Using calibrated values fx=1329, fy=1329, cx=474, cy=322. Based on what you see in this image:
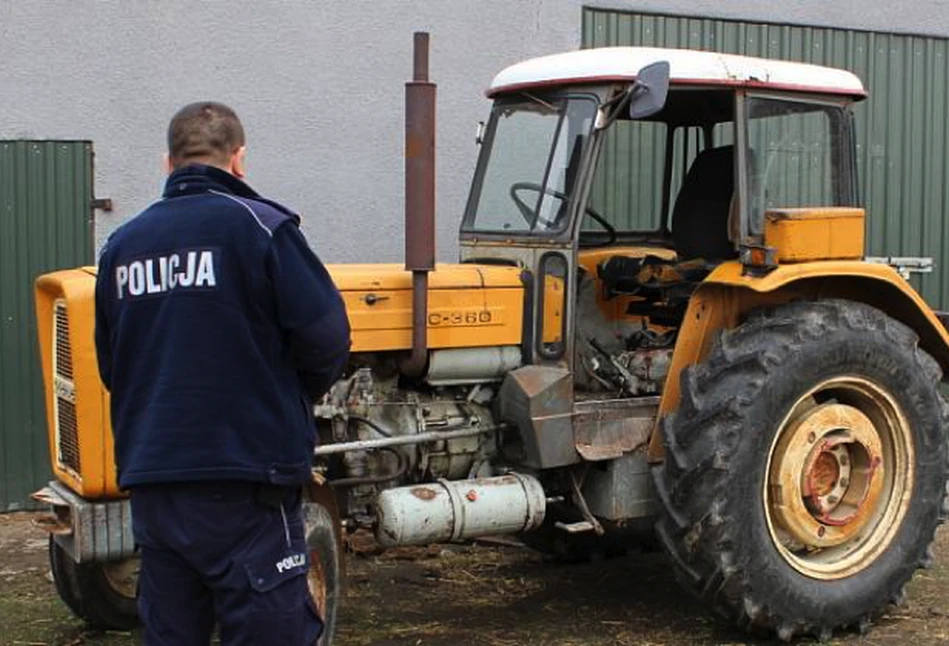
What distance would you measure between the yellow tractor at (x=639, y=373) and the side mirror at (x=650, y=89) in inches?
0.5

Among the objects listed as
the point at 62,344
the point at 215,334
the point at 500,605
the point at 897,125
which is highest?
the point at 897,125

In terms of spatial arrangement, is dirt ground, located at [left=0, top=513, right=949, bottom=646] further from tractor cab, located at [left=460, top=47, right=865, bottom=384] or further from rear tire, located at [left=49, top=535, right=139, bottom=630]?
tractor cab, located at [left=460, top=47, right=865, bottom=384]

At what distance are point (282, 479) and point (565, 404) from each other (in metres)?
2.36

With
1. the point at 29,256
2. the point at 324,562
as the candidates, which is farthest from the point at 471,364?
the point at 29,256

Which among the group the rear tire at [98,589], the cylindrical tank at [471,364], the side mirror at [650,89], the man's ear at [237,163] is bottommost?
the rear tire at [98,589]

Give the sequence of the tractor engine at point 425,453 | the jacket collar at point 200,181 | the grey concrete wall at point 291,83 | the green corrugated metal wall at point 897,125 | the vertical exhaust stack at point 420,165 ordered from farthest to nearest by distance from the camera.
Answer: the green corrugated metal wall at point 897,125 → the grey concrete wall at point 291,83 → the tractor engine at point 425,453 → the vertical exhaust stack at point 420,165 → the jacket collar at point 200,181

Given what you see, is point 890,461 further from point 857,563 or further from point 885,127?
point 885,127

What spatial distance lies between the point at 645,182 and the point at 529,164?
0.69 metres

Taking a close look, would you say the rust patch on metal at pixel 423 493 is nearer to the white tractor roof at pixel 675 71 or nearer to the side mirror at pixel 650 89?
the side mirror at pixel 650 89

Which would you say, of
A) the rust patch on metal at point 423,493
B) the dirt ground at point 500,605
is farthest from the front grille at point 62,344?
the rust patch on metal at point 423,493

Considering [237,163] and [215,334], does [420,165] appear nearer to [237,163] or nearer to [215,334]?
[237,163]

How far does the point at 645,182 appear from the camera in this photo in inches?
239

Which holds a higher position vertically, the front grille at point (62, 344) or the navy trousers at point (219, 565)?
the front grille at point (62, 344)

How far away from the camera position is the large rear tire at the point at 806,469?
5203 millimetres
